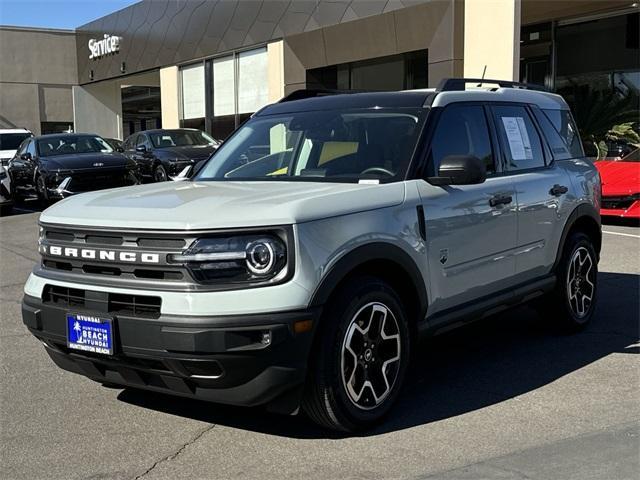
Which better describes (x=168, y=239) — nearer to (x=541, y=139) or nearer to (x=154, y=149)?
(x=541, y=139)

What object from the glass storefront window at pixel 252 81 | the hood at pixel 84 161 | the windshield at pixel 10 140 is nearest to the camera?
the hood at pixel 84 161

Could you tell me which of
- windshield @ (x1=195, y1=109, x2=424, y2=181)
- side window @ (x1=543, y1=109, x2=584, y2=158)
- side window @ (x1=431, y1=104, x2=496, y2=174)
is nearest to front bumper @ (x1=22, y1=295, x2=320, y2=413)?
windshield @ (x1=195, y1=109, x2=424, y2=181)

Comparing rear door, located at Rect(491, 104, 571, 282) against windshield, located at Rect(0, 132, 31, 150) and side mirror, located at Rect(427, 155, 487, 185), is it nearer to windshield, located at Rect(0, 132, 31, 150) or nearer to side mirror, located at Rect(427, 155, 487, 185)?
side mirror, located at Rect(427, 155, 487, 185)

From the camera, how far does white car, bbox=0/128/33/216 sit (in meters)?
15.3

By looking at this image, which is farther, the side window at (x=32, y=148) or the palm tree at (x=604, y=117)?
the palm tree at (x=604, y=117)

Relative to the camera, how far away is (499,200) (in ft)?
15.5

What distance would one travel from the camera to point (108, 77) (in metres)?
33.9

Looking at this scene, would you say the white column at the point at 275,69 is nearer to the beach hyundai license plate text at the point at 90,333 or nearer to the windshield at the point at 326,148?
the windshield at the point at 326,148

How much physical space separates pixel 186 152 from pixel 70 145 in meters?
2.64

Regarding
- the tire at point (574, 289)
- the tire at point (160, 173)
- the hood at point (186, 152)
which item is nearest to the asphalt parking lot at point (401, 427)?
the tire at point (574, 289)

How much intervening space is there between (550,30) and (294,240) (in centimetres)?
1935

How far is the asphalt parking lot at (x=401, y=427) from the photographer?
11.1 ft

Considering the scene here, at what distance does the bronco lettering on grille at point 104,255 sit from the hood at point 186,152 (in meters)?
12.6

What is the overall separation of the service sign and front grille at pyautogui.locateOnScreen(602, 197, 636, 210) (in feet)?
82.9
